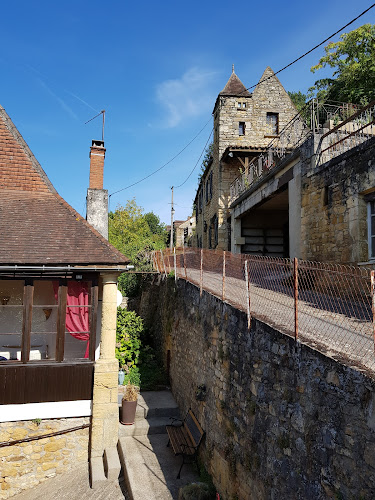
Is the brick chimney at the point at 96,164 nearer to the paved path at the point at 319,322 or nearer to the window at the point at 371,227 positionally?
the paved path at the point at 319,322

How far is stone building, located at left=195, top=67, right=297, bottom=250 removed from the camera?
18.3 m

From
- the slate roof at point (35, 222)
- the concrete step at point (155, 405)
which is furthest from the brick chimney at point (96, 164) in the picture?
the concrete step at point (155, 405)

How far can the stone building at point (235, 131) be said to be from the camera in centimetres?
1828

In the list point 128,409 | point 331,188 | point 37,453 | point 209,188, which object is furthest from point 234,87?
point 37,453

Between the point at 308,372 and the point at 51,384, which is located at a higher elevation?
the point at 308,372

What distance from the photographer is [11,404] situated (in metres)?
7.08

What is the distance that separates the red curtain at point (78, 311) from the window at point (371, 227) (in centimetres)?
605

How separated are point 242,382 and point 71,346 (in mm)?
5733

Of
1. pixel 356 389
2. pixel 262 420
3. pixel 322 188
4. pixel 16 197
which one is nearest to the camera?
pixel 356 389

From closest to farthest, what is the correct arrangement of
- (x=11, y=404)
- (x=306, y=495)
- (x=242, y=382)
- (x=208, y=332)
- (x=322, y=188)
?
(x=306, y=495) → (x=242, y=382) → (x=11, y=404) → (x=208, y=332) → (x=322, y=188)

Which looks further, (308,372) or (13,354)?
(13,354)

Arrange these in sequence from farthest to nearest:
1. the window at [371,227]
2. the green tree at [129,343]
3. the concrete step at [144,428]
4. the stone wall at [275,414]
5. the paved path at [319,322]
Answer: the green tree at [129,343], the concrete step at [144,428], the window at [371,227], the paved path at [319,322], the stone wall at [275,414]

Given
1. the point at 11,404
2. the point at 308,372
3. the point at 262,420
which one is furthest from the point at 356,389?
the point at 11,404

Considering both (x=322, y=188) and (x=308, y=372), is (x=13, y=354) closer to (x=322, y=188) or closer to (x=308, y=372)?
(x=308, y=372)
